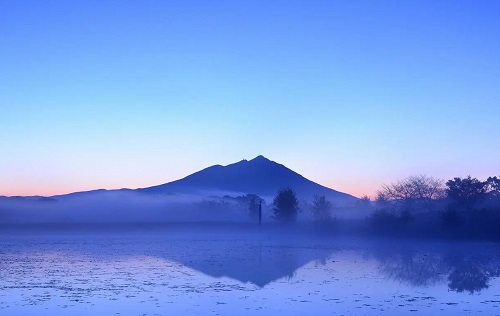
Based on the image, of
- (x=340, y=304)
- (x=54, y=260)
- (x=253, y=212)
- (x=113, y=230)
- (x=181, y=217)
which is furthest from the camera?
(x=181, y=217)

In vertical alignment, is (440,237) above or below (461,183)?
below

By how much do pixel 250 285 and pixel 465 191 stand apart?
70405 mm

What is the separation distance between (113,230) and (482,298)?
108 m

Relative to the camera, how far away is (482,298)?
84.3 feet

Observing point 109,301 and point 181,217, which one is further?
point 181,217

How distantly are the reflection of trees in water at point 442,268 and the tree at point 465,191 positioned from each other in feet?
137

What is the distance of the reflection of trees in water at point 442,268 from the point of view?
1232 inches

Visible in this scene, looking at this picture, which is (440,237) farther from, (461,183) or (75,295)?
(75,295)

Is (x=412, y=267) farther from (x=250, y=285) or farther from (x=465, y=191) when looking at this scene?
(x=465, y=191)

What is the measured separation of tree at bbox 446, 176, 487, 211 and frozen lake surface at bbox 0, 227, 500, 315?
4628 centimetres

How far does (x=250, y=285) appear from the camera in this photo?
96.3 ft

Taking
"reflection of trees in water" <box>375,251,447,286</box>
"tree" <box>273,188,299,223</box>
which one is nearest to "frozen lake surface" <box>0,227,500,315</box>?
"reflection of trees in water" <box>375,251,447,286</box>

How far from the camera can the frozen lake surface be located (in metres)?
22.6

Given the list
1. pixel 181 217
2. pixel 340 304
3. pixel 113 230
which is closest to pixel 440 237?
pixel 340 304
